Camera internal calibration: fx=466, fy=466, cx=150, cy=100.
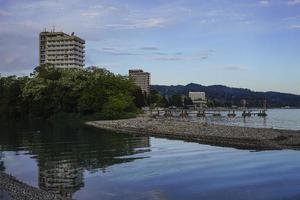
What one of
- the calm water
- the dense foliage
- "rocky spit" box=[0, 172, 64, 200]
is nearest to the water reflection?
the calm water

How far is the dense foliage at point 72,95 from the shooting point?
10981cm

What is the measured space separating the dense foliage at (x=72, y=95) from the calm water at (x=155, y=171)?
57797mm

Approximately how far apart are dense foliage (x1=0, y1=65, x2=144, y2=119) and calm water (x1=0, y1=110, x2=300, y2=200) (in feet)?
190

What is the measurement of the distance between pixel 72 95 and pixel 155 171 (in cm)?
8269

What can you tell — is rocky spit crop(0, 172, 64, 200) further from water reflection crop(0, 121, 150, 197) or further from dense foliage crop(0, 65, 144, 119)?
dense foliage crop(0, 65, 144, 119)

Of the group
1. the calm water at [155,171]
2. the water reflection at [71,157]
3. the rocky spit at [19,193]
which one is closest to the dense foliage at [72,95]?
the water reflection at [71,157]

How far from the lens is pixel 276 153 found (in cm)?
4400

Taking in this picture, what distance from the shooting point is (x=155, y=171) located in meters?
33.1

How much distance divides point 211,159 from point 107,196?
18.0m

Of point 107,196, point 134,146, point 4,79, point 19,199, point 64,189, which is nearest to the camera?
point 19,199

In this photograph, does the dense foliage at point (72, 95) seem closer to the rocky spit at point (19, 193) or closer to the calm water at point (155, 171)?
the calm water at point (155, 171)

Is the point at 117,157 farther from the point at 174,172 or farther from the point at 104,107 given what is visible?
the point at 104,107

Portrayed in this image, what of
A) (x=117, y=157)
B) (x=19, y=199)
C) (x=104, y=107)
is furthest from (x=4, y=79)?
(x=19, y=199)

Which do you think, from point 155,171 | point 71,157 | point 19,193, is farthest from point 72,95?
point 19,193
